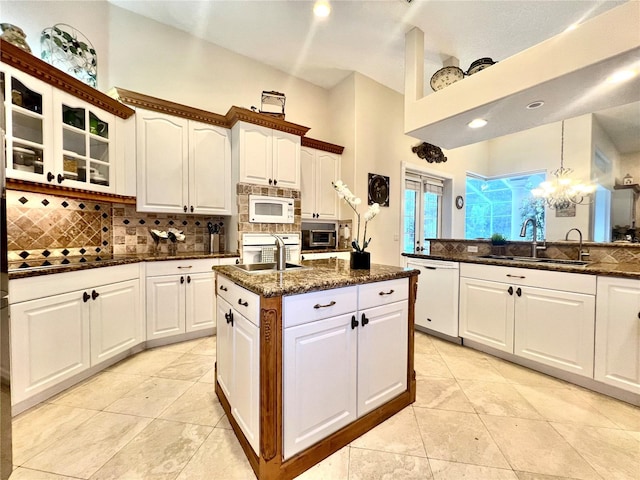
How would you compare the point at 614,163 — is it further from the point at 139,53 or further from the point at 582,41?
the point at 139,53

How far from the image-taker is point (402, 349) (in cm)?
164

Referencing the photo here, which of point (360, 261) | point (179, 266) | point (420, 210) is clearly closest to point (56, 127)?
point (179, 266)

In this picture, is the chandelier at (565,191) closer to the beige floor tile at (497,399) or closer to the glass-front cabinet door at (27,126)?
the beige floor tile at (497,399)

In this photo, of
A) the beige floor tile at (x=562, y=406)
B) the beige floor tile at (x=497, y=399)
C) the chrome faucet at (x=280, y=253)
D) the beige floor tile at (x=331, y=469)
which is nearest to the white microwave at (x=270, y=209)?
the chrome faucet at (x=280, y=253)

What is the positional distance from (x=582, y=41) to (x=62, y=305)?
12.7 ft

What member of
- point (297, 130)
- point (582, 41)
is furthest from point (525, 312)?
point (297, 130)

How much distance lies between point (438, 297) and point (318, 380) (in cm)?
199

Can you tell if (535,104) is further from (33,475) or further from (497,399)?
(33,475)

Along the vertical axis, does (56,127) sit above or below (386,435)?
above

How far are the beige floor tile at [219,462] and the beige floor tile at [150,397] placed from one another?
497mm

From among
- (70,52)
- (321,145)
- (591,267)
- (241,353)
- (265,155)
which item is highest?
(70,52)

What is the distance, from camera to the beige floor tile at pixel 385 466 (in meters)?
1.22

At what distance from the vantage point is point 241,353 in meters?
1.32

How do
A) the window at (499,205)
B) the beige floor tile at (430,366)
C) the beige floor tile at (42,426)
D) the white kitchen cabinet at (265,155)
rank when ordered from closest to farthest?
the beige floor tile at (42,426)
the beige floor tile at (430,366)
the white kitchen cabinet at (265,155)
the window at (499,205)
